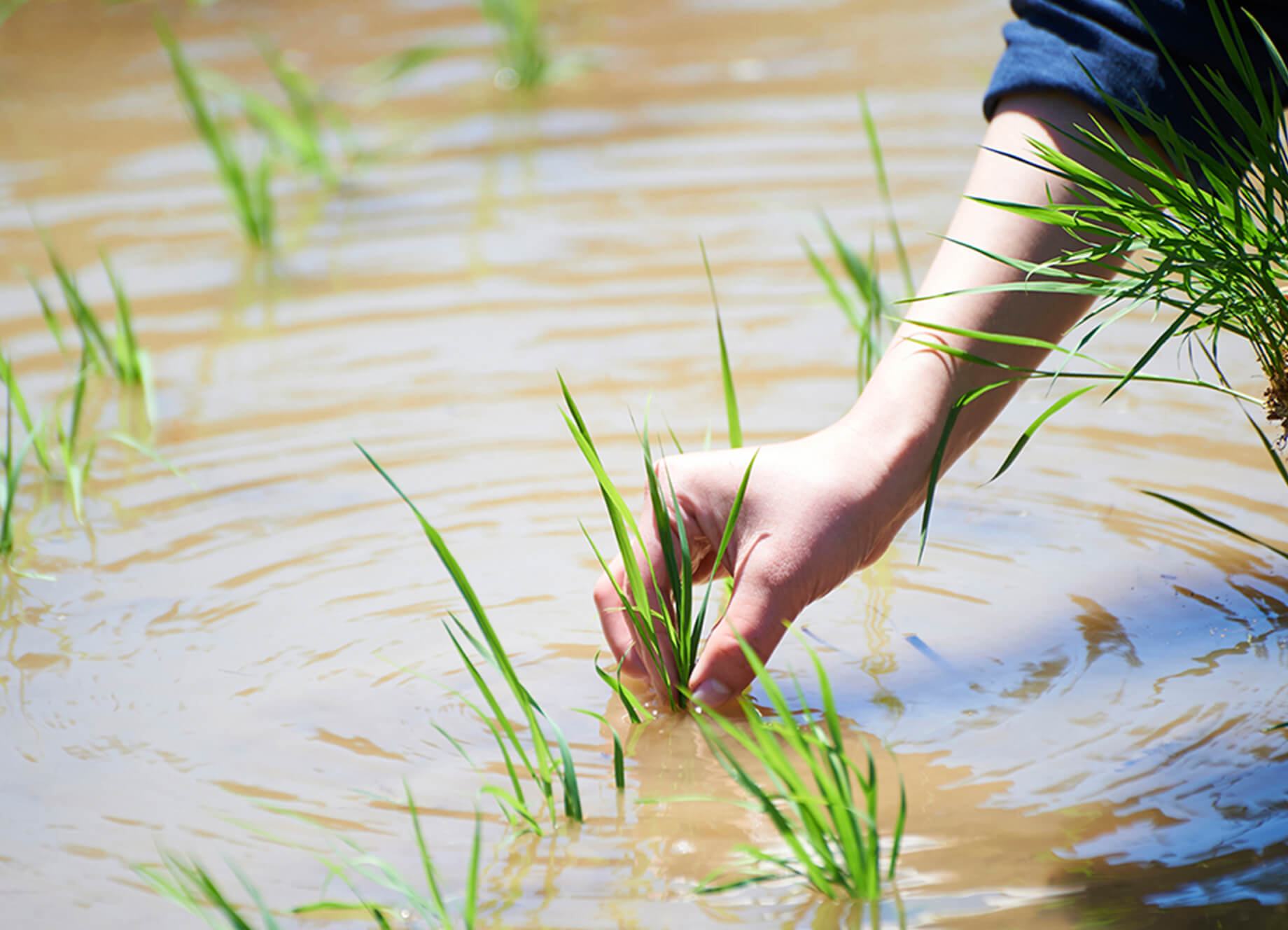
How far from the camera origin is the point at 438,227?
3.16 m

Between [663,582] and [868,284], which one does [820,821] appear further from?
[868,284]

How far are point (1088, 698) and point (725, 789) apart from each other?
42 cm

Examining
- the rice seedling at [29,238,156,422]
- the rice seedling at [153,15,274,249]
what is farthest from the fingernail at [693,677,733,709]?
the rice seedling at [153,15,274,249]

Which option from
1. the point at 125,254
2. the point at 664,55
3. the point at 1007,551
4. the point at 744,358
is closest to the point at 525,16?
the point at 664,55

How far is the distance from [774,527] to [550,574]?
47cm

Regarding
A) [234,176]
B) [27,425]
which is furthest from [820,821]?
[234,176]

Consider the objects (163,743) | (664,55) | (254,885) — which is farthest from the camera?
(664,55)

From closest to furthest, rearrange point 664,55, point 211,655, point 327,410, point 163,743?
point 163,743 < point 211,655 < point 327,410 < point 664,55

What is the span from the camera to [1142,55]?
1.44 m

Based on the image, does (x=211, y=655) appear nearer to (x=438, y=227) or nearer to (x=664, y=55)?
(x=438, y=227)

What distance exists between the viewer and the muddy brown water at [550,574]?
1246 mm

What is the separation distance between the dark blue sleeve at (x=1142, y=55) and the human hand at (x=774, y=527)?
45 cm

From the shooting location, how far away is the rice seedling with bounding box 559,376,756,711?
Answer: 138 cm

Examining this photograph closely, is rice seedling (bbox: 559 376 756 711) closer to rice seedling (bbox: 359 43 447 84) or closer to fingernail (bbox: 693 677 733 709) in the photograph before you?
fingernail (bbox: 693 677 733 709)
